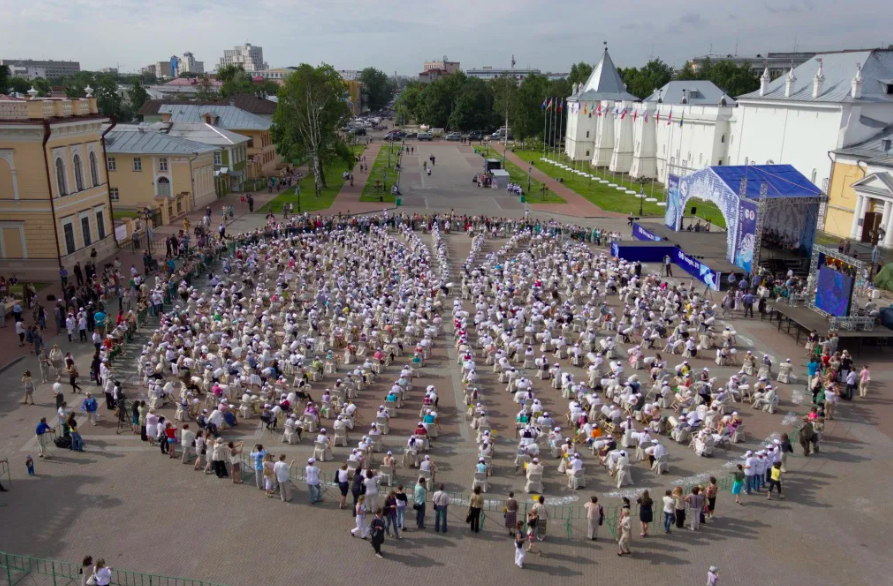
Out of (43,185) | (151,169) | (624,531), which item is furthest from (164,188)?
(624,531)

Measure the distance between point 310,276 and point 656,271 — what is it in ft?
57.0

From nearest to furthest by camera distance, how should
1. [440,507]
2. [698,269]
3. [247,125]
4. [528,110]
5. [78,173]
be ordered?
[440,507]
[78,173]
[698,269]
[247,125]
[528,110]

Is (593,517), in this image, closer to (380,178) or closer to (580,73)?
(380,178)

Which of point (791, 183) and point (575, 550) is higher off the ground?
point (791, 183)

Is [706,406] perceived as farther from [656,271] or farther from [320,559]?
[656,271]

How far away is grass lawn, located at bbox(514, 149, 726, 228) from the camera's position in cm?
5328

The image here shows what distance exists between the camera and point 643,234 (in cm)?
4241

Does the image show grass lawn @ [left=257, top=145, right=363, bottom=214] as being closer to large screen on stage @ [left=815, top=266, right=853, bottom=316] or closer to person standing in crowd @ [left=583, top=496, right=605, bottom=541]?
large screen on stage @ [left=815, top=266, right=853, bottom=316]

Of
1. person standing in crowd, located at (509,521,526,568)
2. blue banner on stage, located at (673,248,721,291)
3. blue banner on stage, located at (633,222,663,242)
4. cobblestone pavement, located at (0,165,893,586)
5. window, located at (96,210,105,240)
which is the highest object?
window, located at (96,210,105,240)

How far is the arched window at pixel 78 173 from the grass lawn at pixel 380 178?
80.6ft

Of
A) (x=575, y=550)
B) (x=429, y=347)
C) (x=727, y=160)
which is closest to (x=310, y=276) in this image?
(x=429, y=347)

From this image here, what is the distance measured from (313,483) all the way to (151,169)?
40.1 metres

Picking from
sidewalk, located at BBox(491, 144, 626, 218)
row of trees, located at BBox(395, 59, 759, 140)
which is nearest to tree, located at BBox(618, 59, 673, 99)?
row of trees, located at BBox(395, 59, 759, 140)

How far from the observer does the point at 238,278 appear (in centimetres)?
3409
